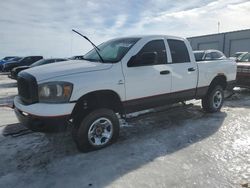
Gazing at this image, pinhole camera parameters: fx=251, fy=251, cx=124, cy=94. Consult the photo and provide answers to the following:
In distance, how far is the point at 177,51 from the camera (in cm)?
566

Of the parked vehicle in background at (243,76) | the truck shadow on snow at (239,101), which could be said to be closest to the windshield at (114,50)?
the truck shadow on snow at (239,101)

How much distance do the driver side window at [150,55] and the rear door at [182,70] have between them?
0.86ft

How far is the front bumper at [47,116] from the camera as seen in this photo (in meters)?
3.80

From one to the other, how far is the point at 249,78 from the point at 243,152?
19.7 feet

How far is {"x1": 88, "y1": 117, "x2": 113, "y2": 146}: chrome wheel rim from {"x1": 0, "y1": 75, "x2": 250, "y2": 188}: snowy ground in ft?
0.59

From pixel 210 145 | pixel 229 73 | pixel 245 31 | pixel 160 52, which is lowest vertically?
pixel 210 145

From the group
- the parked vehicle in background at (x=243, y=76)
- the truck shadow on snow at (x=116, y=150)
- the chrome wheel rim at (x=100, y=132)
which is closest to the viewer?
the truck shadow on snow at (x=116, y=150)

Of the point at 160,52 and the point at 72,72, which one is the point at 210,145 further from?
the point at 72,72

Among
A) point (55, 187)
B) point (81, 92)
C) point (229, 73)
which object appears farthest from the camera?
point (229, 73)

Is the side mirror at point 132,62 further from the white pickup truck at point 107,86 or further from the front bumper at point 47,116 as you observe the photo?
the front bumper at point 47,116

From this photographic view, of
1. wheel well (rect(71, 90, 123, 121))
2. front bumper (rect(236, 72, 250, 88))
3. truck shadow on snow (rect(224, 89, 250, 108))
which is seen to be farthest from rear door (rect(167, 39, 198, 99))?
front bumper (rect(236, 72, 250, 88))

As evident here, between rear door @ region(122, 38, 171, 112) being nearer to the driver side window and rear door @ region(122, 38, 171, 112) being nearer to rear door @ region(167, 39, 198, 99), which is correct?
the driver side window

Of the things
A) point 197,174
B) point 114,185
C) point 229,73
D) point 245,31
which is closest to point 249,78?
point 229,73

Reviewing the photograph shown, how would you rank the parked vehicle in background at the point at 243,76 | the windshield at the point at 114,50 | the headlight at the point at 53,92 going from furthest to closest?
the parked vehicle in background at the point at 243,76, the windshield at the point at 114,50, the headlight at the point at 53,92
